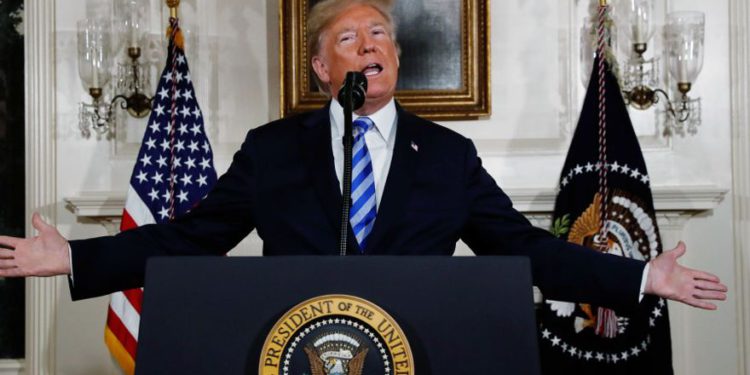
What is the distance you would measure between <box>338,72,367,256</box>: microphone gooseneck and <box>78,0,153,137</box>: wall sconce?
2.52 metres

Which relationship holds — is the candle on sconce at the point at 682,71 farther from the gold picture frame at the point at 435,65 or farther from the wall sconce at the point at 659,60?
the gold picture frame at the point at 435,65

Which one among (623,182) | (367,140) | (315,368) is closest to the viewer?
(315,368)

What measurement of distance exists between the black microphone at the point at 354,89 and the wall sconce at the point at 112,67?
8.20 ft

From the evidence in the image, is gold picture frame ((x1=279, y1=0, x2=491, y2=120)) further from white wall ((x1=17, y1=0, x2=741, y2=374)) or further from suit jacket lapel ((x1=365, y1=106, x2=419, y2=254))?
suit jacket lapel ((x1=365, y1=106, x2=419, y2=254))

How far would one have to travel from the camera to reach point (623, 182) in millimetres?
3988

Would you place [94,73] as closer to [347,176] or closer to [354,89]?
[354,89]

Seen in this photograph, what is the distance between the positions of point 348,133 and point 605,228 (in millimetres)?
A: 2343

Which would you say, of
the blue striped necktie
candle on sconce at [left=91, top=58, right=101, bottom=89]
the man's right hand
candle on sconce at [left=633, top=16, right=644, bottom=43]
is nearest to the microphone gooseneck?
the blue striped necktie

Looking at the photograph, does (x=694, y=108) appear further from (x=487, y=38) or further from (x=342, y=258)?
(x=342, y=258)

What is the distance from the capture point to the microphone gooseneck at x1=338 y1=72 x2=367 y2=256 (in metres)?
1.76

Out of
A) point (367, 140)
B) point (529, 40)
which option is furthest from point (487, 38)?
point (367, 140)

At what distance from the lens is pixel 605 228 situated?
3.95 meters

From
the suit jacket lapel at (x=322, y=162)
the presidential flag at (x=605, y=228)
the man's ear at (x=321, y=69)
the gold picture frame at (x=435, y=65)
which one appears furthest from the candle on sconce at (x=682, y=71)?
the suit jacket lapel at (x=322, y=162)

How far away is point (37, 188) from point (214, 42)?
1048 millimetres
